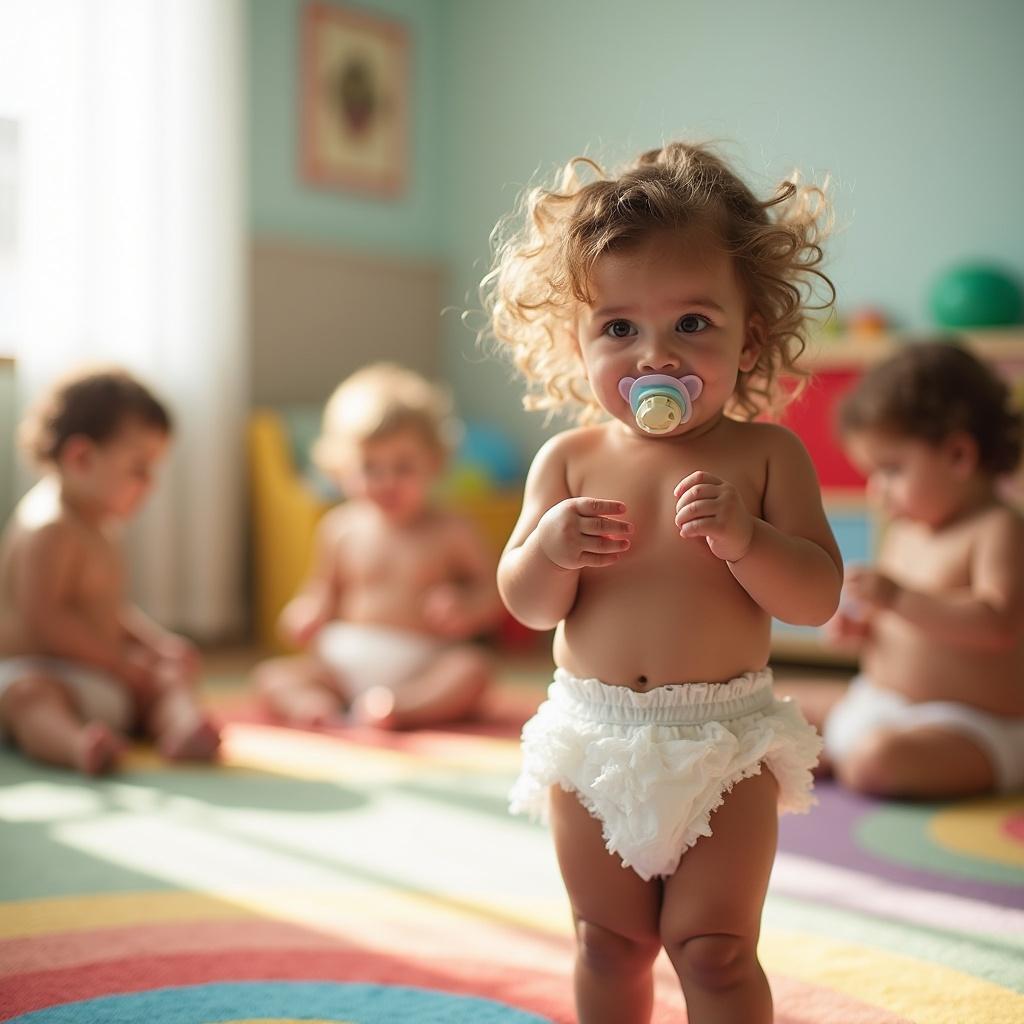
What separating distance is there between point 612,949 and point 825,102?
8.54 feet

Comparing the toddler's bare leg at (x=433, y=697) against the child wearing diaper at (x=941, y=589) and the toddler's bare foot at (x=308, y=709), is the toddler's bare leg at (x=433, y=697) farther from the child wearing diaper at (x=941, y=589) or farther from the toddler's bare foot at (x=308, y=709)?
the child wearing diaper at (x=941, y=589)

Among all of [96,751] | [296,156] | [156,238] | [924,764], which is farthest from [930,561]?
[296,156]

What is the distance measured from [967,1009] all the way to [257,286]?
281cm

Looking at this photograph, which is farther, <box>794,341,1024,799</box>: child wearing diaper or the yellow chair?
the yellow chair

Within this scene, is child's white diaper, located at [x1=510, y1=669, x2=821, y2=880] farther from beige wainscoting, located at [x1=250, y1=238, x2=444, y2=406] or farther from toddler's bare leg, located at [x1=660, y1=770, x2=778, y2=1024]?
beige wainscoting, located at [x1=250, y1=238, x2=444, y2=406]

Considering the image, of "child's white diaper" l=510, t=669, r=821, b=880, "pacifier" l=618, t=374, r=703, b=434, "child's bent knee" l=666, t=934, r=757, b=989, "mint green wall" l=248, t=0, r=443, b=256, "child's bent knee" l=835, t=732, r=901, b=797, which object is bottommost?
"child's bent knee" l=835, t=732, r=901, b=797

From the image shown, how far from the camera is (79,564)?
77.8 inches

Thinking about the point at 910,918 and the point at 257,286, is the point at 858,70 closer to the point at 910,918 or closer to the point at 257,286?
the point at 257,286

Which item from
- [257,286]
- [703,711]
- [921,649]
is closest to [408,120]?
[257,286]

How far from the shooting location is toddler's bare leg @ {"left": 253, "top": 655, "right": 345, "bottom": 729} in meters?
2.19

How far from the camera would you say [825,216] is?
1038 mm

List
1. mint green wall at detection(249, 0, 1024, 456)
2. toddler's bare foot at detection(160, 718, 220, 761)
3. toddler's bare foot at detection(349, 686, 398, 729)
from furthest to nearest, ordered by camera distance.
→ mint green wall at detection(249, 0, 1024, 456) → toddler's bare foot at detection(349, 686, 398, 729) → toddler's bare foot at detection(160, 718, 220, 761)

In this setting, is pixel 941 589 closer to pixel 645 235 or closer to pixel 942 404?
pixel 942 404

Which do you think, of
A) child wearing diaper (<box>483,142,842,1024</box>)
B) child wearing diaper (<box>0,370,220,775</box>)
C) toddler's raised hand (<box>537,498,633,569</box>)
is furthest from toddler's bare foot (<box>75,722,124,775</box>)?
toddler's raised hand (<box>537,498,633,569</box>)
